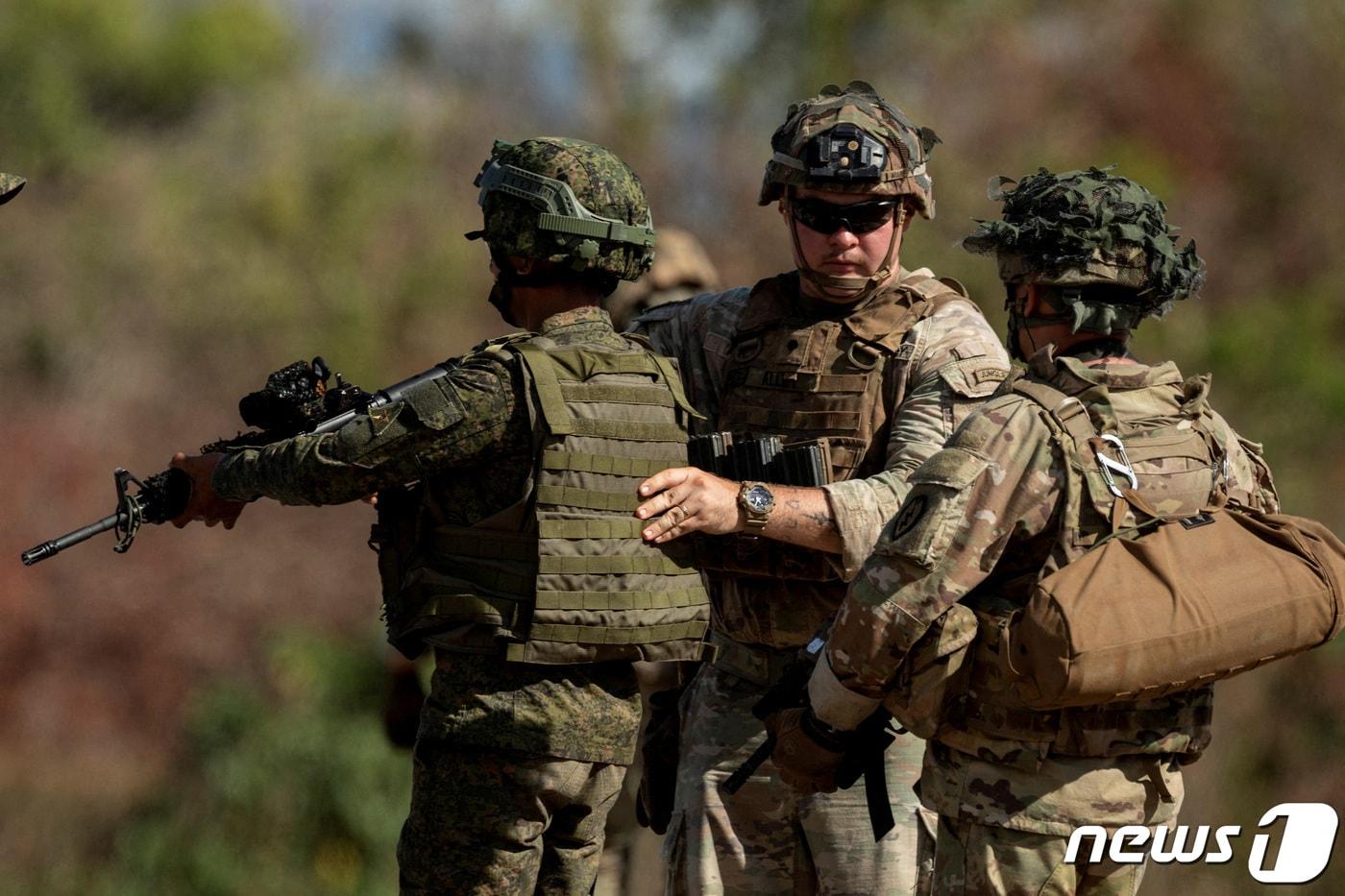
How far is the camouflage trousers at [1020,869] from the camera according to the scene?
353 cm

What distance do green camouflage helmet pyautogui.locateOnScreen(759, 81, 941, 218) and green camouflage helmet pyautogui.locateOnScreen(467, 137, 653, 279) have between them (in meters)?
0.55

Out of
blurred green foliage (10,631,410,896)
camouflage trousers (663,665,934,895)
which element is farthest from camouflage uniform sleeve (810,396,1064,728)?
blurred green foliage (10,631,410,896)

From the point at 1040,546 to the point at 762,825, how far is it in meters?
1.37

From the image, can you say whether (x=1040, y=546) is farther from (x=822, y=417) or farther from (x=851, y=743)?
(x=822, y=417)

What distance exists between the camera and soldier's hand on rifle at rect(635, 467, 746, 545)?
3.92 metres

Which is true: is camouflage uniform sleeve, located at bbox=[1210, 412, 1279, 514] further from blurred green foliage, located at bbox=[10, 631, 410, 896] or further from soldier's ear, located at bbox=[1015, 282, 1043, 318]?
blurred green foliage, located at bbox=[10, 631, 410, 896]

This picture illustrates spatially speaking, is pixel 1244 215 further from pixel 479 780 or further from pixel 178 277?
pixel 479 780

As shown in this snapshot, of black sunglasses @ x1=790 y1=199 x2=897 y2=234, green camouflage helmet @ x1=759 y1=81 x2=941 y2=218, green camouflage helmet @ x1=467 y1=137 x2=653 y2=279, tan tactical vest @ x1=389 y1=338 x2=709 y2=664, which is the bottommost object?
tan tactical vest @ x1=389 y1=338 x2=709 y2=664

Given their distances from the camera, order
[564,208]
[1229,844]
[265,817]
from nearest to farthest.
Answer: [564,208], [1229,844], [265,817]

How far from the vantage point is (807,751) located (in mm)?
3766

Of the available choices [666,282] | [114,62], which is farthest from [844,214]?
[114,62]

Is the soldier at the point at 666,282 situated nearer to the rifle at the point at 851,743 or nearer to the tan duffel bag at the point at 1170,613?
the rifle at the point at 851,743

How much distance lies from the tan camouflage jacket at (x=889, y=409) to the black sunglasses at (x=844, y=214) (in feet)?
0.71

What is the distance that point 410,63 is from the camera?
1038 inches
